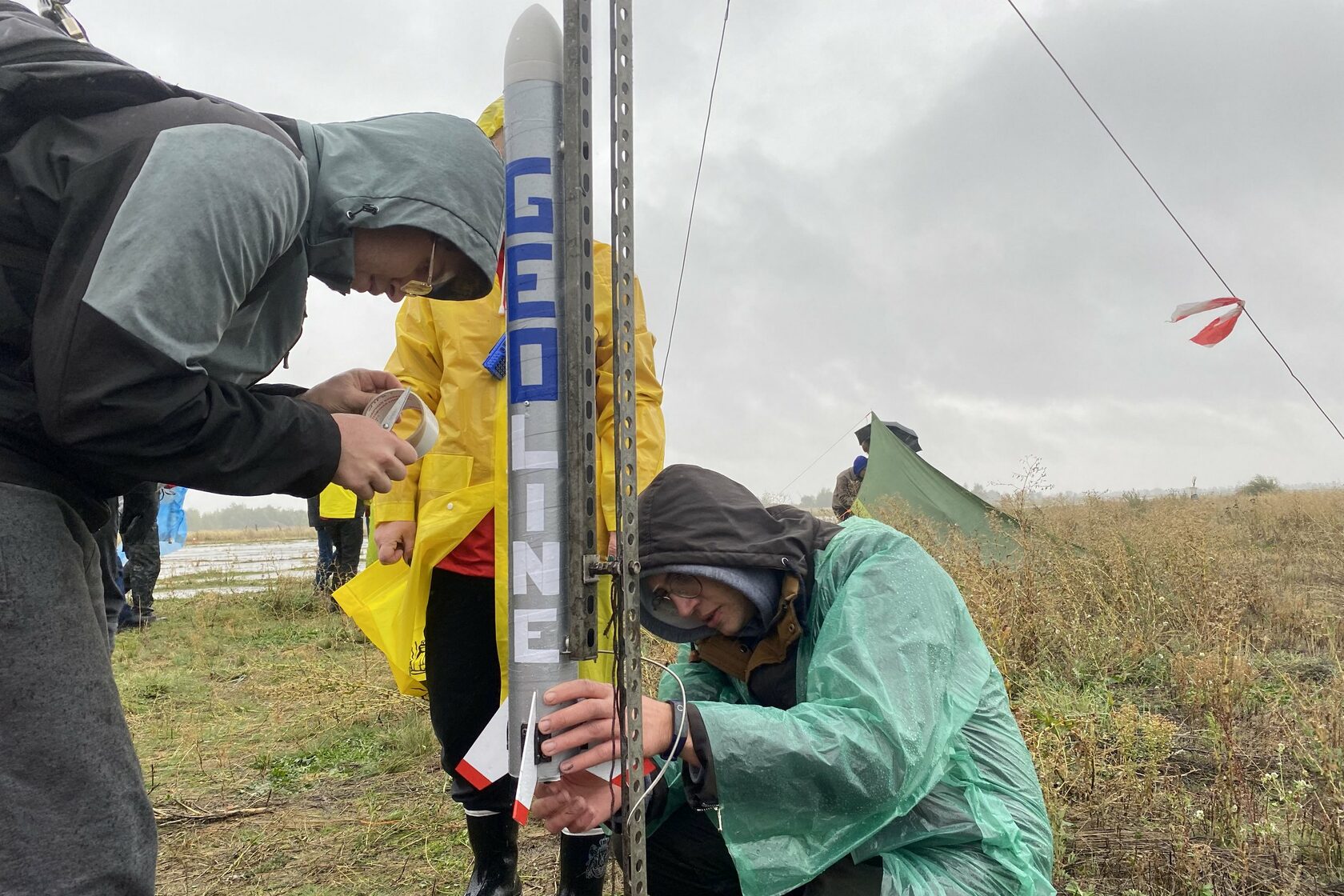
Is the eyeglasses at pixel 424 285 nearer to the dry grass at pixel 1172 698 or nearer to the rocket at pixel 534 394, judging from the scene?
the rocket at pixel 534 394

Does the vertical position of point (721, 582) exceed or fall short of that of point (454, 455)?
it falls short

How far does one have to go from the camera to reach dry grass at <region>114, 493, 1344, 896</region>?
276 centimetres

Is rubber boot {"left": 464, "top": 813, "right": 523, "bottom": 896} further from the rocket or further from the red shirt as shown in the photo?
the rocket

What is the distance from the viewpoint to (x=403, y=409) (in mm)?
1679

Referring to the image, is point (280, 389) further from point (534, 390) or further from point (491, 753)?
point (491, 753)

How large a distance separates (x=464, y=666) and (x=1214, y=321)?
441cm

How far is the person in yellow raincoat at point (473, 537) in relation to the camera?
7.95ft

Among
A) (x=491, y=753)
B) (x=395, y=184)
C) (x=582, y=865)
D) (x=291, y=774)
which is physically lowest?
(x=291, y=774)

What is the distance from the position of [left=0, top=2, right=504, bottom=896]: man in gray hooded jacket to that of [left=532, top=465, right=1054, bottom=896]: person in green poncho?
64 centimetres

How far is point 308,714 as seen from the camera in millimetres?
4949

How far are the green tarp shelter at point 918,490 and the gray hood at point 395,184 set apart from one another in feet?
26.5

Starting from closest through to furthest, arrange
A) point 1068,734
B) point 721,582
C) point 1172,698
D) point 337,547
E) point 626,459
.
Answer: point 626,459, point 721,582, point 1068,734, point 1172,698, point 337,547

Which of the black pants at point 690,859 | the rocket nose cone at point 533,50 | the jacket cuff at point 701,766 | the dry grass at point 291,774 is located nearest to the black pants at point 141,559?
the dry grass at point 291,774

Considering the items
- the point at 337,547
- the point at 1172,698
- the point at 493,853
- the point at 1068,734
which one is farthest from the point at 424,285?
the point at 337,547
